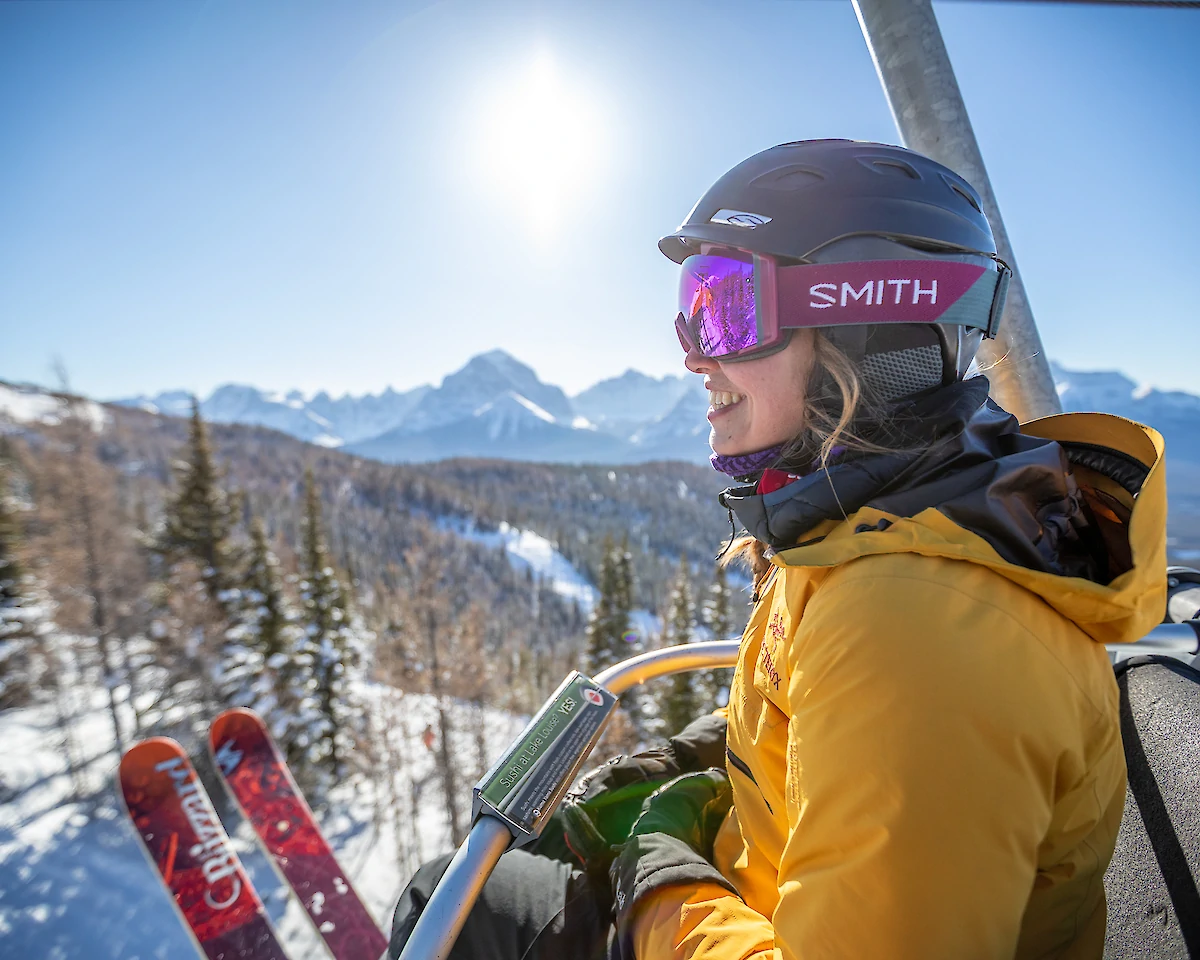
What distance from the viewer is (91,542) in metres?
23.6

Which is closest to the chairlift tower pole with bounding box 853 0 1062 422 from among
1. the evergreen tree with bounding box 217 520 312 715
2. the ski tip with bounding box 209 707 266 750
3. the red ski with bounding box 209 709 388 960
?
the red ski with bounding box 209 709 388 960

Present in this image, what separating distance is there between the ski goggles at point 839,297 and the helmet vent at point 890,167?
0.37 meters

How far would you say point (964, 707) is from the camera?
1.05 meters

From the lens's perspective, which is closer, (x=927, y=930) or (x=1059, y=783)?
(x=927, y=930)

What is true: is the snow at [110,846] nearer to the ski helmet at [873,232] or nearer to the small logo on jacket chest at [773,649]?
the small logo on jacket chest at [773,649]

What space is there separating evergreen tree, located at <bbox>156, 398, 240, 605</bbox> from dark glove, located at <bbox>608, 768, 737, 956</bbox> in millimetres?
27342

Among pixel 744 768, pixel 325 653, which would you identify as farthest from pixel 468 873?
pixel 325 653

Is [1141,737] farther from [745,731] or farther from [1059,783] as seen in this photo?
[745,731]

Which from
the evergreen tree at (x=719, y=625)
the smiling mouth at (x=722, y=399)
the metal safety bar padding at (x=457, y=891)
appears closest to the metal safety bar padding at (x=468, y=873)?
the metal safety bar padding at (x=457, y=891)

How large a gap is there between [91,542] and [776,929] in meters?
31.4

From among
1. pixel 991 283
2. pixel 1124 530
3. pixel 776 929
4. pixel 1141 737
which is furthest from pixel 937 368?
pixel 776 929

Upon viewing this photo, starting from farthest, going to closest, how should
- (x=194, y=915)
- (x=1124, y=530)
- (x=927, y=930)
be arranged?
(x=194, y=915), (x=1124, y=530), (x=927, y=930)

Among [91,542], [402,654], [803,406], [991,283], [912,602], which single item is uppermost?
[991,283]

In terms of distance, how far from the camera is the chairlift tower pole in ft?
8.09
